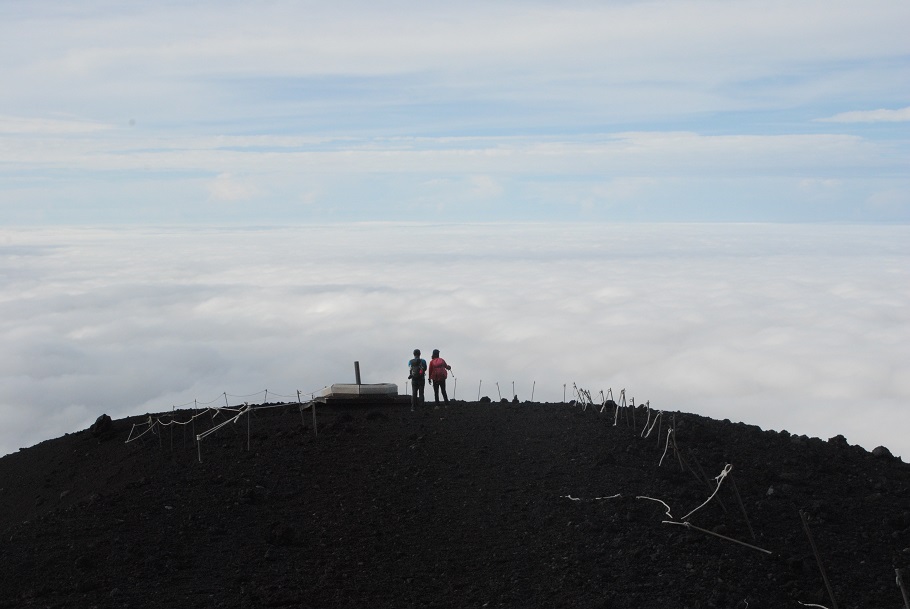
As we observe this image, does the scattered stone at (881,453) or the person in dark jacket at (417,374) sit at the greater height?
the person in dark jacket at (417,374)

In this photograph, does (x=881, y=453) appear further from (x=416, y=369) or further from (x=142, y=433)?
(x=142, y=433)

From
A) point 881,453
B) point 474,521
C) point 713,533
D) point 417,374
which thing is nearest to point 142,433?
point 417,374

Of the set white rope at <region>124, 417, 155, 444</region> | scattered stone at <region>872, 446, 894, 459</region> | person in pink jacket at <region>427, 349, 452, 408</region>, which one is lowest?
scattered stone at <region>872, 446, 894, 459</region>

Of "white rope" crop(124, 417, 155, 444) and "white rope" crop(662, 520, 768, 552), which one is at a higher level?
"white rope" crop(124, 417, 155, 444)

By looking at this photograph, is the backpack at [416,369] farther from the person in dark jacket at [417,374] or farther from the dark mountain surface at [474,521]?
the dark mountain surface at [474,521]

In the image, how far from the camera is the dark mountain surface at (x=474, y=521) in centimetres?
1243

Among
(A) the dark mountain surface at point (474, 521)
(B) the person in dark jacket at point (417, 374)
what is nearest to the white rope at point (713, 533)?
(A) the dark mountain surface at point (474, 521)

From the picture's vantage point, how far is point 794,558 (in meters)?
12.9

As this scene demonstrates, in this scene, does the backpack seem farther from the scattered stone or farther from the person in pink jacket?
the scattered stone

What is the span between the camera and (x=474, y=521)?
1448 centimetres

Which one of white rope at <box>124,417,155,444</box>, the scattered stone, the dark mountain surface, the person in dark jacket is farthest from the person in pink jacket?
the scattered stone

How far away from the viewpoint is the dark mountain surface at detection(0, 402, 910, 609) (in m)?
12.4

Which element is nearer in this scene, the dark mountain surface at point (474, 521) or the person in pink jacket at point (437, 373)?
the dark mountain surface at point (474, 521)

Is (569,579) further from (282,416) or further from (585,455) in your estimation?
(282,416)
